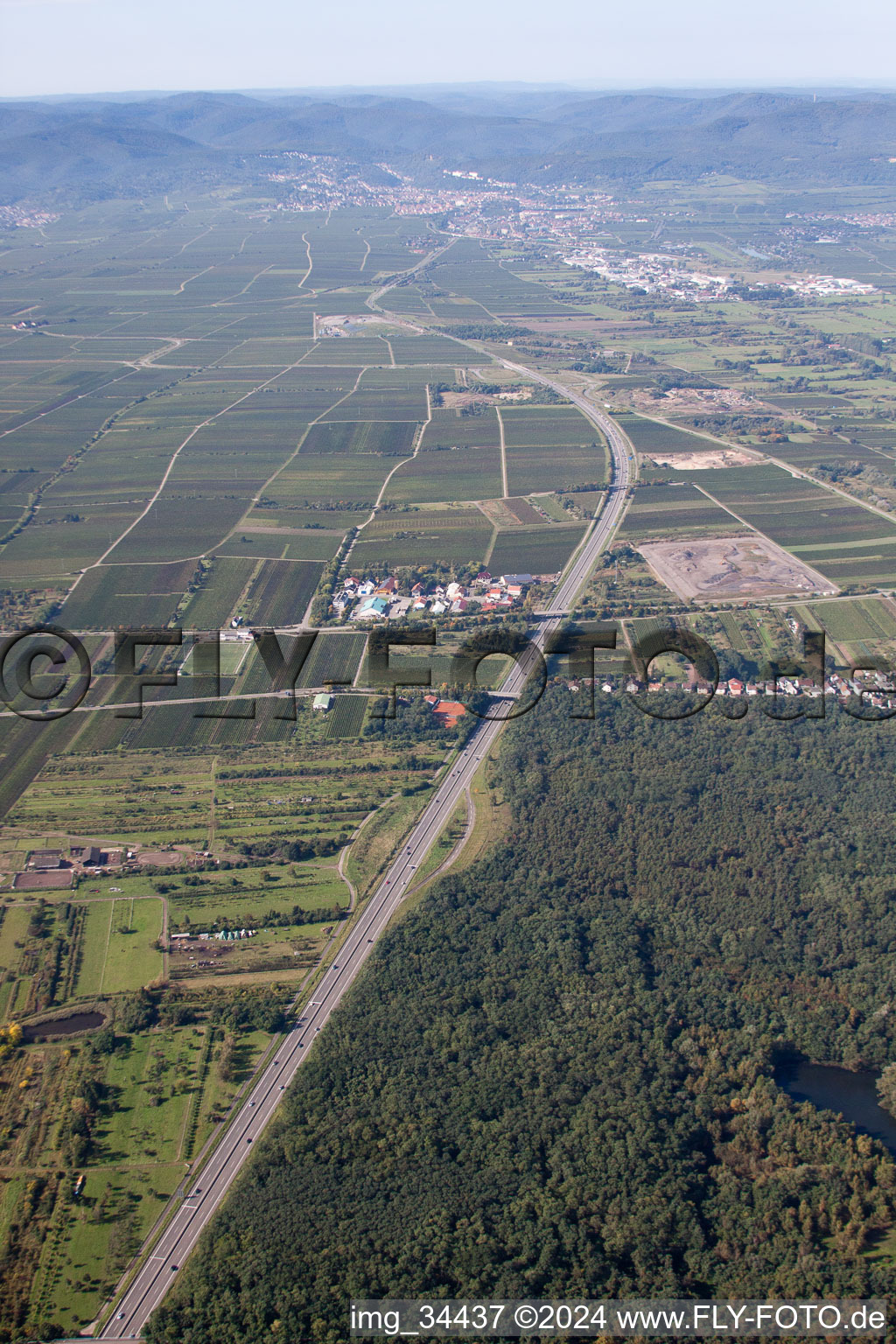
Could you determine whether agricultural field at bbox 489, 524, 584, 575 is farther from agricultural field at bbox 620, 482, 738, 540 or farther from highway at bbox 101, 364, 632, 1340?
highway at bbox 101, 364, 632, 1340

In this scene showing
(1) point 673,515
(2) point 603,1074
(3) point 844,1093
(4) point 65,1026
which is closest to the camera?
(2) point 603,1074

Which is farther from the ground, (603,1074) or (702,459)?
(702,459)

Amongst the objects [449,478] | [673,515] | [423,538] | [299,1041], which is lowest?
[299,1041]

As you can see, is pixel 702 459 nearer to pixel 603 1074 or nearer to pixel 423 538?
pixel 423 538

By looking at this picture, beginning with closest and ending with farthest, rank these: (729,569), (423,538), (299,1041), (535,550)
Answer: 1. (299,1041)
2. (729,569)
3. (535,550)
4. (423,538)

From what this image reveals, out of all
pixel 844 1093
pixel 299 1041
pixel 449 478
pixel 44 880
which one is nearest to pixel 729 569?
pixel 449 478

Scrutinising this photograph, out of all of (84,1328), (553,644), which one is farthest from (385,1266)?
(553,644)

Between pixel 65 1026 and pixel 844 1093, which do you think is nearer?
pixel 844 1093

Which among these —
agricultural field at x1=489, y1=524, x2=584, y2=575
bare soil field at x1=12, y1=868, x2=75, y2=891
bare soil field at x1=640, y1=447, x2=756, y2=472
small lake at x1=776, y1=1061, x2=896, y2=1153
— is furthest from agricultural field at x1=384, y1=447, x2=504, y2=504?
small lake at x1=776, y1=1061, x2=896, y2=1153
